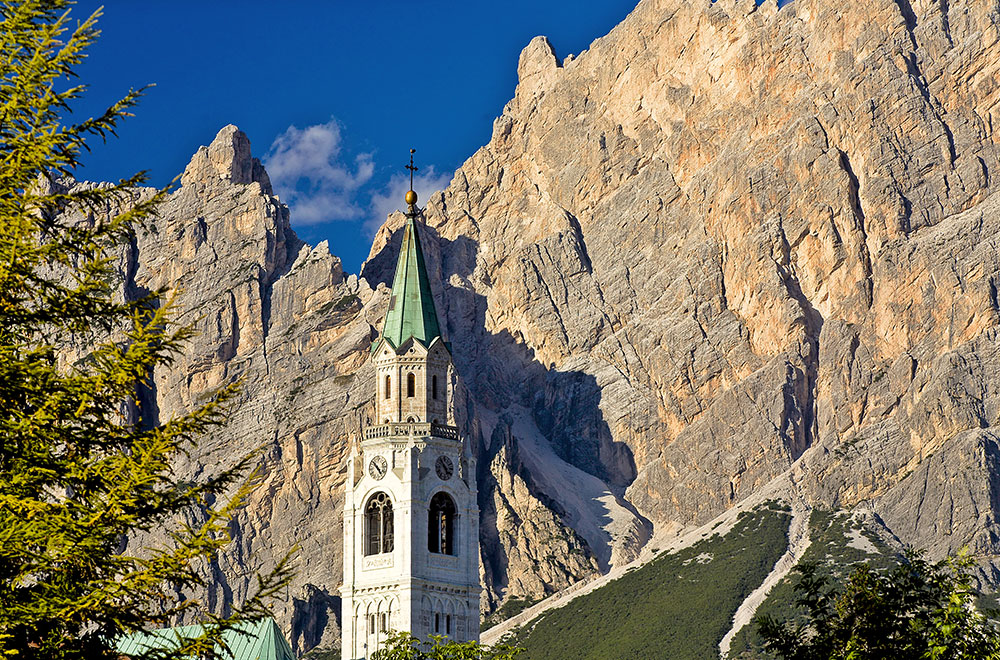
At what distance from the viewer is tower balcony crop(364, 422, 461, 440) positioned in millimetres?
97375

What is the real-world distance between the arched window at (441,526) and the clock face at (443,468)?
105cm

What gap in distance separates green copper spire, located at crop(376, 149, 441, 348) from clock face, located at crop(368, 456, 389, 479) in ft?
24.1

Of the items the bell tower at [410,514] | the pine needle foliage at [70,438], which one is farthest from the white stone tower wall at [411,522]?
the pine needle foliage at [70,438]

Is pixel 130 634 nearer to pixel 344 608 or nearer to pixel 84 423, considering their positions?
pixel 84 423

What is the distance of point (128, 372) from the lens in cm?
2261

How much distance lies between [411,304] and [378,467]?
11628mm

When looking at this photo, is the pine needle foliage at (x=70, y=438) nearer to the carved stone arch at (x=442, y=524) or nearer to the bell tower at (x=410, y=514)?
the bell tower at (x=410, y=514)

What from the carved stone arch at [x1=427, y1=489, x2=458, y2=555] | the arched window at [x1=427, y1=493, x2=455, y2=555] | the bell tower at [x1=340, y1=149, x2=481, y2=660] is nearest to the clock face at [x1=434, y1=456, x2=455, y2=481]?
the bell tower at [x1=340, y1=149, x2=481, y2=660]

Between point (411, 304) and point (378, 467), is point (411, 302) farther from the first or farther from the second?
point (378, 467)

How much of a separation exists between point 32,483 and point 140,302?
118 inches

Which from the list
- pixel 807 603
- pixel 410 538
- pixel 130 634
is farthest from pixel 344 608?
pixel 130 634

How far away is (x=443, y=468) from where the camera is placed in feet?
318

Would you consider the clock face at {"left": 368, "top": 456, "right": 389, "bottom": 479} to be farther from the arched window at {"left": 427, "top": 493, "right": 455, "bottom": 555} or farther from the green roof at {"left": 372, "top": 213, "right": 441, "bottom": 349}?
the green roof at {"left": 372, "top": 213, "right": 441, "bottom": 349}

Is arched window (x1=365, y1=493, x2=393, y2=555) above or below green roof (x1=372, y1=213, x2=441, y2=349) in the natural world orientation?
below
